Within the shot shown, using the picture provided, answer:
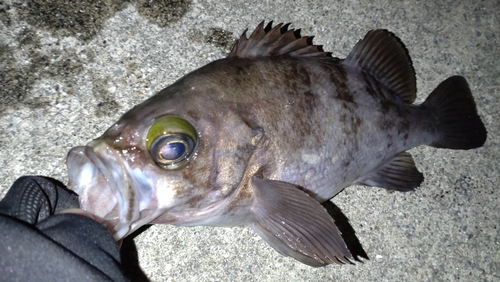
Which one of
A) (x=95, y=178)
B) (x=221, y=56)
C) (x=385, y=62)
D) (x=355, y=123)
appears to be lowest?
(x=95, y=178)

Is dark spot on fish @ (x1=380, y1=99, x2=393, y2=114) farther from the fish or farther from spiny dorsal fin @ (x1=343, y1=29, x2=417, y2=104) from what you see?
spiny dorsal fin @ (x1=343, y1=29, x2=417, y2=104)

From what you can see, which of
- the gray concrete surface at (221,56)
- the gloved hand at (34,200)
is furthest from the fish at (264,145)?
the gray concrete surface at (221,56)

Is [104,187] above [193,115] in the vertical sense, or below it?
below

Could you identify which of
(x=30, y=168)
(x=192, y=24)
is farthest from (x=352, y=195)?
(x=30, y=168)

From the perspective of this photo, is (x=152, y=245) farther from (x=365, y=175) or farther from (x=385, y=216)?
(x=385, y=216)

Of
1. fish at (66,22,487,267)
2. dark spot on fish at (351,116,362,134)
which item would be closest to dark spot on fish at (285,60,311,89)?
fish at (66,22,487,267)

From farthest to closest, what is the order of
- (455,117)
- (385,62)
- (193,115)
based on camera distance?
(455,117) < (385,62) < (193,115)

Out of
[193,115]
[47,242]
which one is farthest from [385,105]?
[47,242]

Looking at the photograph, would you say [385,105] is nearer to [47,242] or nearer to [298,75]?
[298,75]
